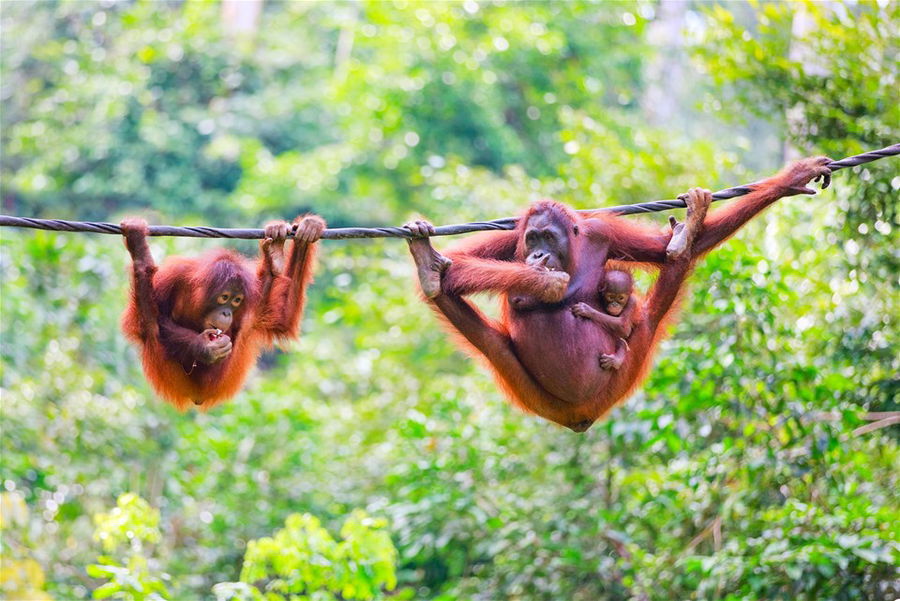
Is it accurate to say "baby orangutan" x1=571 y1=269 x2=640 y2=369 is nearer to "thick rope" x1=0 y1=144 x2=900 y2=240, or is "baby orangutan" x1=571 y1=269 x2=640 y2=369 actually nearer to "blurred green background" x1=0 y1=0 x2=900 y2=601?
"thick rope" x1=0 y1=144 x2=900 y2=240

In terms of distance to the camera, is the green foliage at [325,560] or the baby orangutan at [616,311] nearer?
the baby orangutan at [616,311]

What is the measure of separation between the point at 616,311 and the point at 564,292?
37 centimetres

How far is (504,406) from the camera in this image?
7406mm

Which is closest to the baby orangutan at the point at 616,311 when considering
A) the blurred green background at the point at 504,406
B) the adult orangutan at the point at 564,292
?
the adult orangutan at the point at 564,292

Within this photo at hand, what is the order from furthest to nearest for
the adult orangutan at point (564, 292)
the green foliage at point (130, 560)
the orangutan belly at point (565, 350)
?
the green foliage at point (130, 560), the orangutan belly at point (565, 350), the adult orangutan at point (564, 292)

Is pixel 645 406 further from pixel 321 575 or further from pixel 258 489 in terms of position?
pixel 258 489

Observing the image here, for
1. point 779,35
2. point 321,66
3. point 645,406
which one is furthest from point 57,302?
point 321,66

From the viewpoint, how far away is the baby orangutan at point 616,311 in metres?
4.36

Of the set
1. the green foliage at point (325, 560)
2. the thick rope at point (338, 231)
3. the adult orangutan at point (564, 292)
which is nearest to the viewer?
the thick rope at point (338, 231)

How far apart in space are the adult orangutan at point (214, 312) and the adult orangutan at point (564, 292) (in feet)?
2.22

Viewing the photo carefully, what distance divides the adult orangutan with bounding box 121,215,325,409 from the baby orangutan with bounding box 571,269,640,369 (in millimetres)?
1226

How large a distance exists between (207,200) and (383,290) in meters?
7.30

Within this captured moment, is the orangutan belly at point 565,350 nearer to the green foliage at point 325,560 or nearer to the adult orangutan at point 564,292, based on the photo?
the adult orangutan at point 564,292

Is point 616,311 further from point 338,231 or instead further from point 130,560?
point 130,560
